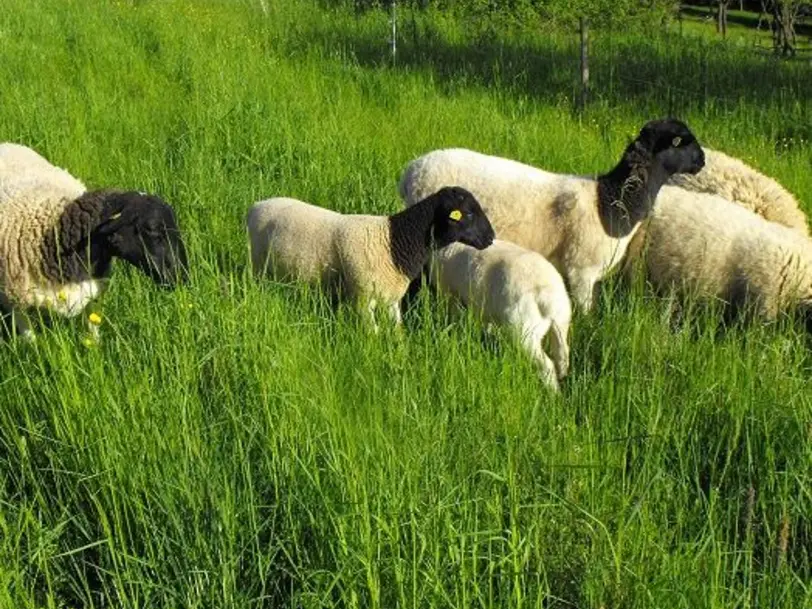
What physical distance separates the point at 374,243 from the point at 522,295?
94cm

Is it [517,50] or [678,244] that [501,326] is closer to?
[678,244]

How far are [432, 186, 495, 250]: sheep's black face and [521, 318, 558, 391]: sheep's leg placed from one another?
65 centimetres

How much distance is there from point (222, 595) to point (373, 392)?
1.07m

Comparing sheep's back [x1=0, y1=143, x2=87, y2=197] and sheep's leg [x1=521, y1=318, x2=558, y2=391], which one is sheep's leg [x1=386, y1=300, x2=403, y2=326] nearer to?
sheep's leg [x1=521, y1=318, x2=558, y2=391]

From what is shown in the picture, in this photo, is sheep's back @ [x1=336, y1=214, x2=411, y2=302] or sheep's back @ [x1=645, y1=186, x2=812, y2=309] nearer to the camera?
sheep's back @ [x1=336, y1=214, x2=411, y2=302]

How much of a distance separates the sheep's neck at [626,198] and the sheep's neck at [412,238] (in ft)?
4.66

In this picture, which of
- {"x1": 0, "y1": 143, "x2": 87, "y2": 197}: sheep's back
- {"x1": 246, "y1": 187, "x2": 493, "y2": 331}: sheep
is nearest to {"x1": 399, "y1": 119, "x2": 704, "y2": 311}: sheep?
{"x1": 246, "y1": 187, "x2": 493, "y2": 331}: sheep

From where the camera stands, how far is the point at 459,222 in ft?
17.4

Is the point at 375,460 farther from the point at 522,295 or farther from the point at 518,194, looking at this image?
the point at 518,194

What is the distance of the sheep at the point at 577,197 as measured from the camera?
19.9ft

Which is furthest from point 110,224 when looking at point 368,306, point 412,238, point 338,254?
point 412,238

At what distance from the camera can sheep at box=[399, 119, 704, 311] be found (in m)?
6.07

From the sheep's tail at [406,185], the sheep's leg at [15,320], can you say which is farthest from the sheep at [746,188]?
the sheep's leg at [15,320]

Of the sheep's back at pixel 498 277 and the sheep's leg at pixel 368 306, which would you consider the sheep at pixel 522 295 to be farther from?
the sheep's leg at pixel 368 306
